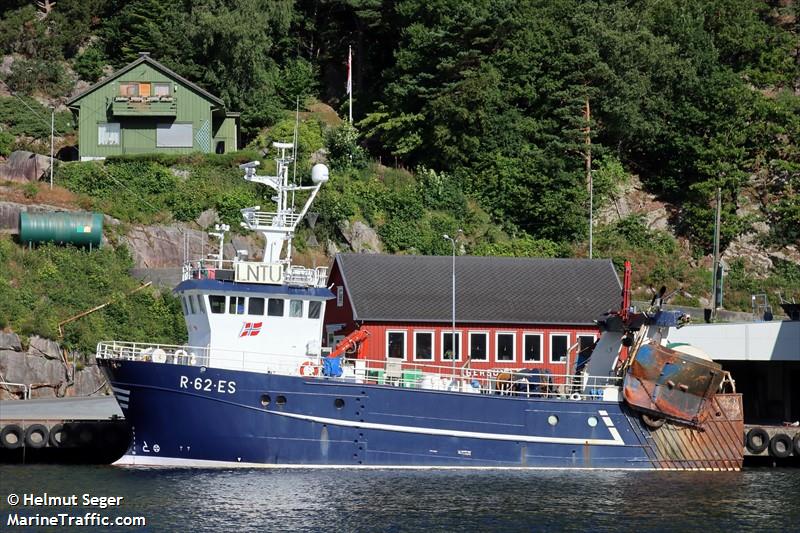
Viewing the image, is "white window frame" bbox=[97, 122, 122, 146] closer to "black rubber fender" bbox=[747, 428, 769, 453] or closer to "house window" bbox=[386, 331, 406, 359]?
"house window" bbox=[386, 331, 406, 359]

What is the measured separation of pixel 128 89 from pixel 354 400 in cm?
3708

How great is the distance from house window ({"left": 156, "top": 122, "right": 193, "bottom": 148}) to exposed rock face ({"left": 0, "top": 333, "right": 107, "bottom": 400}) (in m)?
21.6

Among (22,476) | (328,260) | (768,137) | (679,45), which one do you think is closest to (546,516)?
(22,476)

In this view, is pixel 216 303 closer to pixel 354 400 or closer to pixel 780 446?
pixel 354 400

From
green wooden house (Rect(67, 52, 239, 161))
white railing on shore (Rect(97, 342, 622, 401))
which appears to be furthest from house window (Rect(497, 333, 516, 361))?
green wooden house (Rect(67, 52, 239, 161))

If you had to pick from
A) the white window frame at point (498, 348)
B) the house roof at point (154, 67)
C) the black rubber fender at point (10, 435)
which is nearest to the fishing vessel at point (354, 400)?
the black rubber fender at point (10, 435)

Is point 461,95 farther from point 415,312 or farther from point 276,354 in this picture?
point 276,354

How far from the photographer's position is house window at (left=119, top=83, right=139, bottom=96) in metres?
66.5

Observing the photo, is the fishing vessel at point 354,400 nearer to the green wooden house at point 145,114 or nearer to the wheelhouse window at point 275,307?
the wheelhouse window at point 275,307

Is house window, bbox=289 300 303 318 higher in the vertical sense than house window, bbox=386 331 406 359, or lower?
higher

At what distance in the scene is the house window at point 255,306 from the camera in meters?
36.4

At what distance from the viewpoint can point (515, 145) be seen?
6894 centimetres

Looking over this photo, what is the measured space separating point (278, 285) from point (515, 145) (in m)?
34.7

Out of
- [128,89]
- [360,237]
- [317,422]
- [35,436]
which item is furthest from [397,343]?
[128,89]
